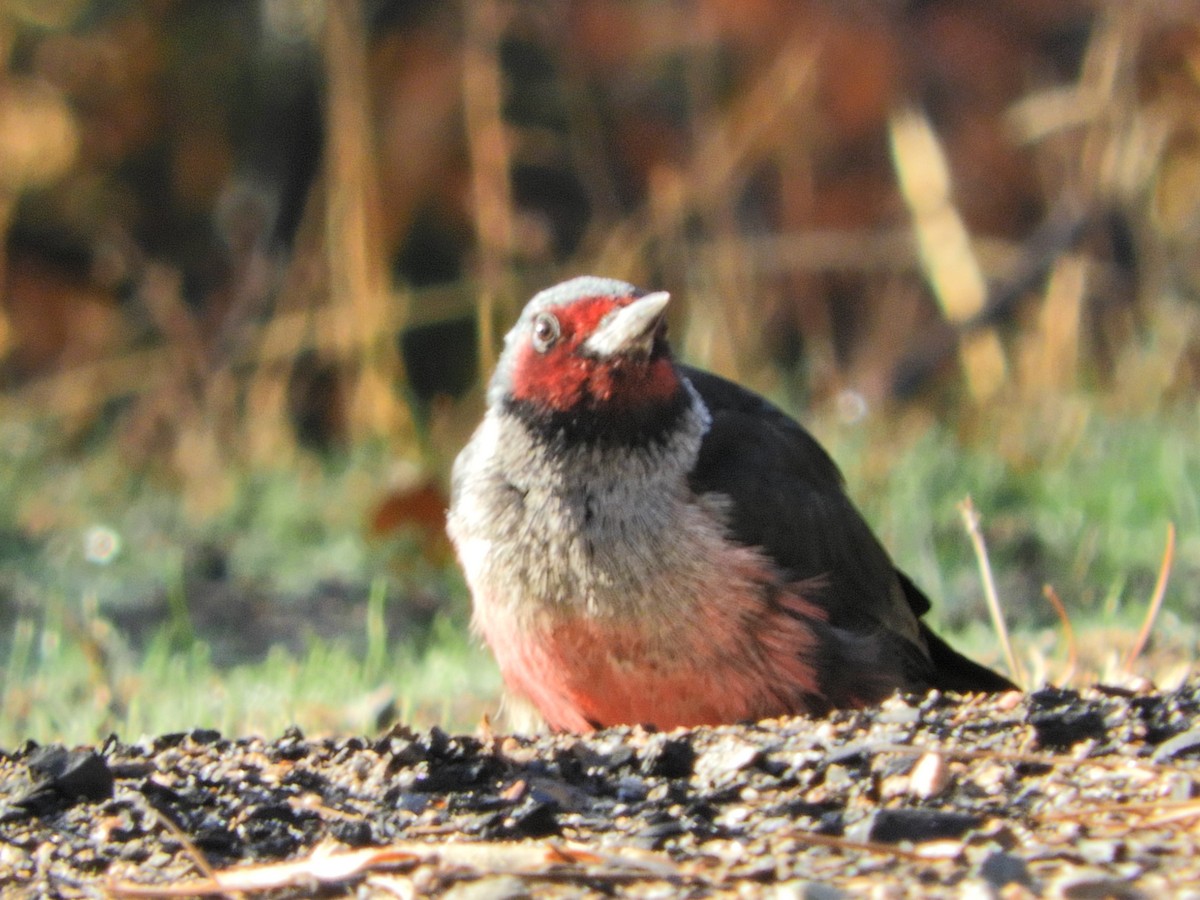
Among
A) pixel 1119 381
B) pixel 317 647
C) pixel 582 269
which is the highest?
pixel 582 269

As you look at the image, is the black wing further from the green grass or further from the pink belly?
the green grass

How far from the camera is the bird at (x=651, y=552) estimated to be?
389 centimetres

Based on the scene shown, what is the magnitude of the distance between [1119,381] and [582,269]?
277 cm

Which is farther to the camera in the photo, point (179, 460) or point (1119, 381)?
point (1119, 381)

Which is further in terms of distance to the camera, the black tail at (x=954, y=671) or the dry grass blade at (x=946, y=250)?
the dry grass blade at (x=946, y=250)

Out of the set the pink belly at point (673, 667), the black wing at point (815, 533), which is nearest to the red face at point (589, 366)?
the black wing at point (815, 533)

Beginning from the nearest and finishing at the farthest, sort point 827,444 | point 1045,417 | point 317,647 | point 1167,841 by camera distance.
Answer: point 1167,841 < point 317,647 < point 827,444 < point 1045,417

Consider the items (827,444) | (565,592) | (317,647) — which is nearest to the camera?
(565,592)

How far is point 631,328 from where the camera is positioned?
3971 mm

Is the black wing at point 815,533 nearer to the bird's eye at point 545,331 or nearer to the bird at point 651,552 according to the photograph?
the bird at point 651,552

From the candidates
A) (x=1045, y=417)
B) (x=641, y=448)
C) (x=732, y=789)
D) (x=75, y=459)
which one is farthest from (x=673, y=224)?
(x=732, y=789)

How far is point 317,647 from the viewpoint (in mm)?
5156

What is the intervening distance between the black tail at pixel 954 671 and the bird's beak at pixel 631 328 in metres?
1.14

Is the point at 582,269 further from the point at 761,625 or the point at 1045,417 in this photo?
the point at 761,625
